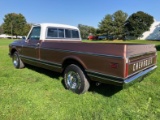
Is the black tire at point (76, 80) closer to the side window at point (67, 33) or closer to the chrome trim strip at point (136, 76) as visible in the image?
the chrome trim strip at point (136, 76)

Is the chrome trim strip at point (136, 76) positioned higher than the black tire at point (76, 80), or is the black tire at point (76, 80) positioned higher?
the chrome trim strip at point (136, 76)

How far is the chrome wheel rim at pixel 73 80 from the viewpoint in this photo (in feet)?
15.8

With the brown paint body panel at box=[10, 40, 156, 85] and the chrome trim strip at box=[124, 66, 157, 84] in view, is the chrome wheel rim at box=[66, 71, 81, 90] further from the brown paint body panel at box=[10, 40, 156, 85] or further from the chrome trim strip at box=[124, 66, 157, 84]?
the chrome trim strip at box=[124, 66, 157, 84]

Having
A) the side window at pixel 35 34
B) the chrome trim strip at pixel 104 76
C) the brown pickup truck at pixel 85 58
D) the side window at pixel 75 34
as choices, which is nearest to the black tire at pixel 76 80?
the brown pickup truck at pixel 85 58

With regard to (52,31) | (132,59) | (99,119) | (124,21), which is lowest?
(99,119)

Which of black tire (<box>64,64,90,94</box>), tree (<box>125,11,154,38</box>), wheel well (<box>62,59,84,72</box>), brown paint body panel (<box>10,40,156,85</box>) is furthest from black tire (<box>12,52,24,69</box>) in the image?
tree (<box>125,11,154,38</box>)

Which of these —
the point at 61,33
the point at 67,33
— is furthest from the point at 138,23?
the point at 61,33

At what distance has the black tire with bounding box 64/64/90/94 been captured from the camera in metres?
4.66

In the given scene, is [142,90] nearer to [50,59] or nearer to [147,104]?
[147,104]

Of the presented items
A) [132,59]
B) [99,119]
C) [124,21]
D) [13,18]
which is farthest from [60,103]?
[13,18]

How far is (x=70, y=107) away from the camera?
4078 millimetres

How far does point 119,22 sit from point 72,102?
61.2m

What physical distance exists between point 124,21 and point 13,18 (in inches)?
1814

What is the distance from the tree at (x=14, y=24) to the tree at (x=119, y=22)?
1498 inches
